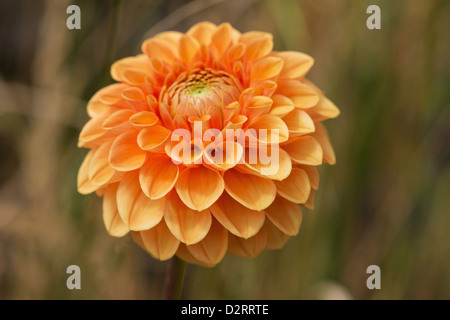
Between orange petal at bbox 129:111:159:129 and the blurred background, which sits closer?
orange petal at bbox 129:111:159:129

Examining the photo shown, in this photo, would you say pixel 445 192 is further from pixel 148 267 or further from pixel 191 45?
pixel 148 267

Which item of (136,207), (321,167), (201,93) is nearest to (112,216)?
(136,207)

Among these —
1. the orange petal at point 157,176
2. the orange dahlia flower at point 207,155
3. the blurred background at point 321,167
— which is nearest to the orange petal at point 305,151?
the orange dahlia flower at point 207,155

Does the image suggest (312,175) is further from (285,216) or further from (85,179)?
(85,179)

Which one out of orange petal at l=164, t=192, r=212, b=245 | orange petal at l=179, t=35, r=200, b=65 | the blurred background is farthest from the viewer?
the blurred background

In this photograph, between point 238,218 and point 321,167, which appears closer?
point 238,218

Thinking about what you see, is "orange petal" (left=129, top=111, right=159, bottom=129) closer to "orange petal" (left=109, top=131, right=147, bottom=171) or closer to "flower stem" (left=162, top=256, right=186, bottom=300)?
"orange petal" (left=109, top=131, right=147, bottom=171)

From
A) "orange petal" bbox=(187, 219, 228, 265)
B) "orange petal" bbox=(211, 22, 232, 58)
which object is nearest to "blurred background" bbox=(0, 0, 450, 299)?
"orange petal" bbox=(211, 22, 232, 58)
